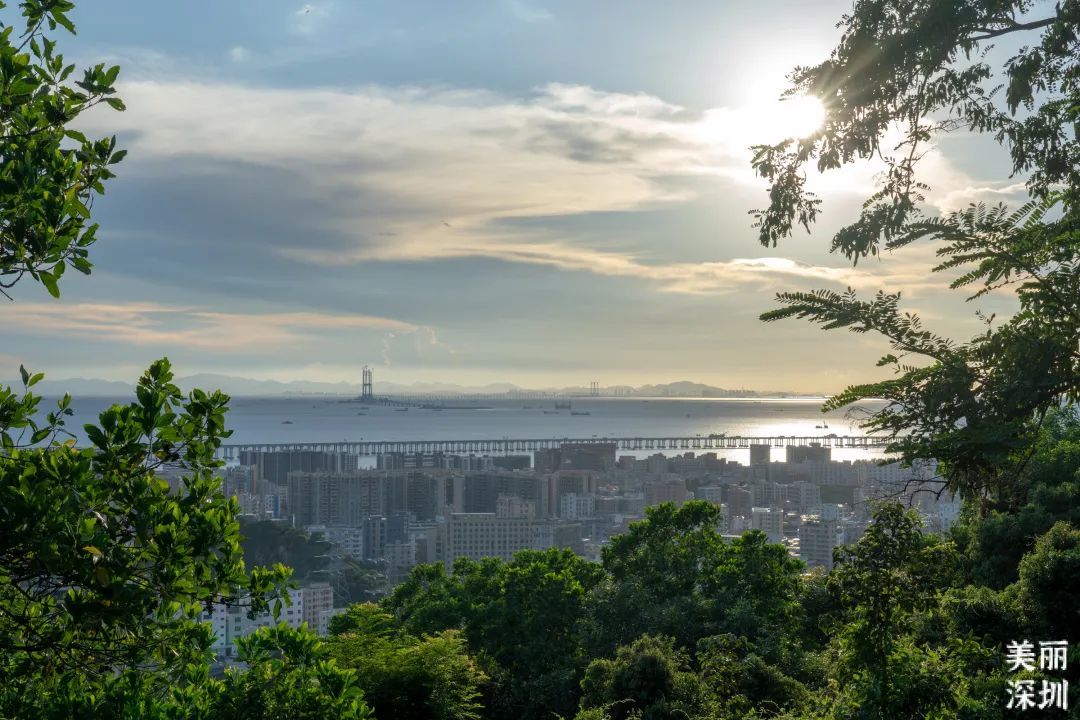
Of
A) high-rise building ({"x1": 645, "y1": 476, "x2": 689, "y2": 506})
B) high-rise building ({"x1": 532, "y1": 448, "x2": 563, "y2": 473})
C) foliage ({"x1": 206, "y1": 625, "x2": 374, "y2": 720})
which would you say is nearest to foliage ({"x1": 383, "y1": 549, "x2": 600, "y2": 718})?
foliage ({"x1": 206, "y1": 625, "x2": 374, "y2": 720})

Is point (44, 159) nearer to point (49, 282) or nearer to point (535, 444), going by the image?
point (49, 282)

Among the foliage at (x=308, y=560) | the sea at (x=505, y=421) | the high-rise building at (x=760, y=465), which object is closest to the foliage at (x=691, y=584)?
the foliage at (x=308, y=560)

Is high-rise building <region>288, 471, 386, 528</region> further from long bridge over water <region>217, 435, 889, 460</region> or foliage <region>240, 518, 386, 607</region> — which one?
long bridge over water <region>217, 435, 889, 460</region>

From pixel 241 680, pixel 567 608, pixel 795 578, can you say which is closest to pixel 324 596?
pixel 567 608

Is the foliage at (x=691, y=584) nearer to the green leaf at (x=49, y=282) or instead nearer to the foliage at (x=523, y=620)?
the foliage at (x=523, y=620)

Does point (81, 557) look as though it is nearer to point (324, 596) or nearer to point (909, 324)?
point (909, 324)

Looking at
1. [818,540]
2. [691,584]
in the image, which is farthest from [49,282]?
[818,540]
